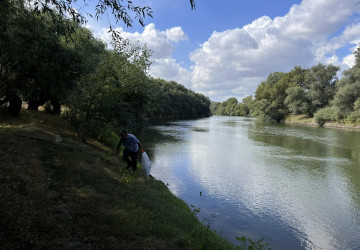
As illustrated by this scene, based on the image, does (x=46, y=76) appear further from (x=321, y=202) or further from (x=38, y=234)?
(x=321, y=202)

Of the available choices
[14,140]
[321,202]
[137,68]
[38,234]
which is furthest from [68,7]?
[321,202]

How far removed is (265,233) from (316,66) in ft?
282

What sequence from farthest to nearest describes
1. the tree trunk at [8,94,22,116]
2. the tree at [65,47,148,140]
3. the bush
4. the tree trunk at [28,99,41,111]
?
1. the bush
2. the tree trunk at [28,99,41,111]
3. the tree trunk at [8,94,22,116]
4. the tree at [65,47,148,140]

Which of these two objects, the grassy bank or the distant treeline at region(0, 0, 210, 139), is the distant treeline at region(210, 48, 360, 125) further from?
the grassy bank

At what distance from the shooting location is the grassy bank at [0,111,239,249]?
4961mm

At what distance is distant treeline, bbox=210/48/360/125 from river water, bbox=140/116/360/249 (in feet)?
129

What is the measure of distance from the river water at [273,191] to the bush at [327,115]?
136ft

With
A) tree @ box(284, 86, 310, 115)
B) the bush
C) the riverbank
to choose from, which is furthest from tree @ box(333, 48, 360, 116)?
tree @ box(284, 86, 310, 115)

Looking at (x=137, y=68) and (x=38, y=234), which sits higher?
(x=137, y=68)

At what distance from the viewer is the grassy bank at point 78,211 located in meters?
4.96

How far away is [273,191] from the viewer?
16.7m

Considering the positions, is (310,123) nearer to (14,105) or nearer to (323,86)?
(323,86)

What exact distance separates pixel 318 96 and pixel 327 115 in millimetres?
11124

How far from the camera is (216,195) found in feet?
50.8
